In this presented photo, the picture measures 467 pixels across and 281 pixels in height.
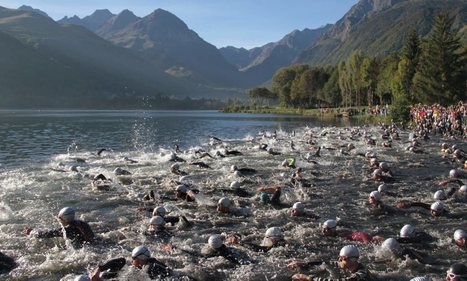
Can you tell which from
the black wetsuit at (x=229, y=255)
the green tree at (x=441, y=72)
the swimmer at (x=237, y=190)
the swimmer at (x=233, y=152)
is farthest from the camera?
the green tree at (x=441, y=72)

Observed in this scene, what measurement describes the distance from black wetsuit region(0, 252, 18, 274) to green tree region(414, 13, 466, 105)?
3317 inches

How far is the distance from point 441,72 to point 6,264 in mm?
86167

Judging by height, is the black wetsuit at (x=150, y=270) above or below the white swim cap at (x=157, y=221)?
below

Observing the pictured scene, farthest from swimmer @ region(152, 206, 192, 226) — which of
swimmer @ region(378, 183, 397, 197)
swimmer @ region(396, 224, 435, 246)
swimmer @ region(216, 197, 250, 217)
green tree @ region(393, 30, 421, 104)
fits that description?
green tree @ region(393, 30, 421, 104)

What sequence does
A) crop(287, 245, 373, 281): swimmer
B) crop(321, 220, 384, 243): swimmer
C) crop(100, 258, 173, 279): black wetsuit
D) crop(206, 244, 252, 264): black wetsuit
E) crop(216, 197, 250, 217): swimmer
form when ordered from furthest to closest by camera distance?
crop(216, 197, 250, 217): swimmer, crop(321, 220, 384, 243): swimmer, crop(206, 244, 252, 264): black wetsuit, crop(100, 258, 173, 279): black wetsuit, crop(287, 245, 373, 281): swimmer

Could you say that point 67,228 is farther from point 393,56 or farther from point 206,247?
point 393,56

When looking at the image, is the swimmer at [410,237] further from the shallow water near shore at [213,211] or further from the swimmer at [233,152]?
the swimmer at [233,152]

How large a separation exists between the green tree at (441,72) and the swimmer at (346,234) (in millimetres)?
75762

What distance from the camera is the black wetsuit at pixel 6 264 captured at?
1587cm

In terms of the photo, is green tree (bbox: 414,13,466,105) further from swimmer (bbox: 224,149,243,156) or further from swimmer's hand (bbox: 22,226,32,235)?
swimmer's hand (bbox: 22,226,32,235)

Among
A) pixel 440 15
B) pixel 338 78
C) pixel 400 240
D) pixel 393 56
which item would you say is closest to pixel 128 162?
pixel 400 240

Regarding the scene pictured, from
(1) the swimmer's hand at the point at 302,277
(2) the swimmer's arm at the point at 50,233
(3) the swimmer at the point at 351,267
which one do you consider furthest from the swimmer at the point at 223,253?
(2) the swimmer's arm at the point at 50,233

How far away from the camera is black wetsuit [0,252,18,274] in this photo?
15867 millimetres

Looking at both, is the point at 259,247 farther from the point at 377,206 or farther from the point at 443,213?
the point at 443,213
